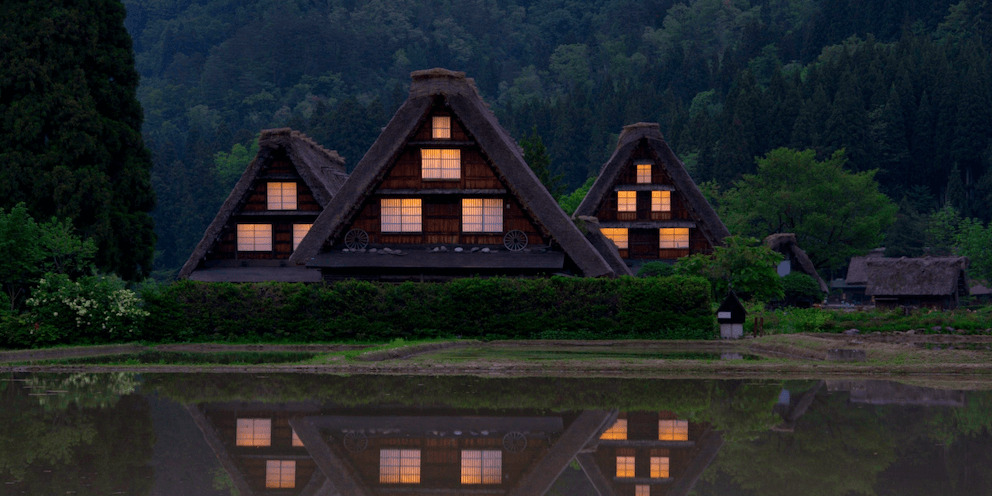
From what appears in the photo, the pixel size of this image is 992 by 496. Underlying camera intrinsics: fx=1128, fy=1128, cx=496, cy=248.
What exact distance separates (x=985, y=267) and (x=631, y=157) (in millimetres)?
40383

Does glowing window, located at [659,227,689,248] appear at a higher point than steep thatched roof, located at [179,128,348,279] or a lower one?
lower

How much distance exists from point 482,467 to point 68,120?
108ft

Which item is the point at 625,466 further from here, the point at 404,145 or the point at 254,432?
the point at 404,145

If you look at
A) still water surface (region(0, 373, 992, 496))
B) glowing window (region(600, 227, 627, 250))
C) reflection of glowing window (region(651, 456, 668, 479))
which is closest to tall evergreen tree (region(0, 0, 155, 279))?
still water surface (region(0, 373, 992, 496))

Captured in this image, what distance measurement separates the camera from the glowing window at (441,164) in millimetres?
43250

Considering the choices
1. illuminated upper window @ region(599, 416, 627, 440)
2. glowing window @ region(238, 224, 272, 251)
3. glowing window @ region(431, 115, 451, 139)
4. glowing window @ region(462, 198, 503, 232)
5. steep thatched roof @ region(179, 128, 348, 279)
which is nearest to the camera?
illuminated upper window @ region(599, 416, 627, 440)

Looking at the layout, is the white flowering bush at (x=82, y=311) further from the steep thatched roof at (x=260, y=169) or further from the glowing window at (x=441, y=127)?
the steep thatched roof at (x=260, y=169)

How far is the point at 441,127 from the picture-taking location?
4350 cm

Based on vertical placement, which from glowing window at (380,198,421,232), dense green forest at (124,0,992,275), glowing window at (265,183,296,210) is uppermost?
dense green forest at (124,0,992,275)

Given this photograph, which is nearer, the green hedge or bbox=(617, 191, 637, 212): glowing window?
the green hedge

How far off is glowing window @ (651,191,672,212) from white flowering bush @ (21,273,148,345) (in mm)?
34918

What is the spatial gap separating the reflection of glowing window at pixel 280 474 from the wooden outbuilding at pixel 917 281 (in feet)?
219

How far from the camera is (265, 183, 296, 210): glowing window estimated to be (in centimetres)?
5281

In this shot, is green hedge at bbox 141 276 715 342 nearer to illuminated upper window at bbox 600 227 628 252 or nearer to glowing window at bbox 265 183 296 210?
glowing window at bbox 265 183 296 210
